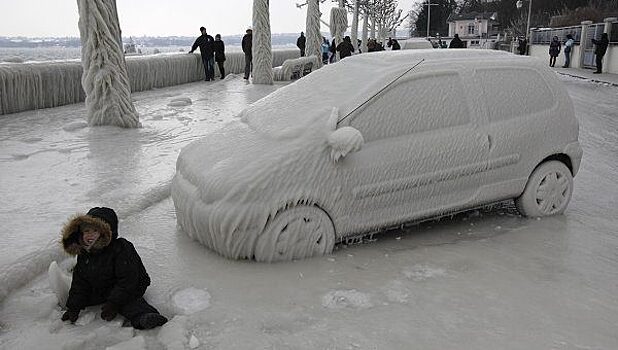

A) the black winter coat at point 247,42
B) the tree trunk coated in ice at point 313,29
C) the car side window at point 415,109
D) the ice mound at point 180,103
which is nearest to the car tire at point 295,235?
the car side window at point 415,109

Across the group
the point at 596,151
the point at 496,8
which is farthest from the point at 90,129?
the point at 496,8

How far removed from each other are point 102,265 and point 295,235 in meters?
1.30

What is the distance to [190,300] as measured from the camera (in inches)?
129

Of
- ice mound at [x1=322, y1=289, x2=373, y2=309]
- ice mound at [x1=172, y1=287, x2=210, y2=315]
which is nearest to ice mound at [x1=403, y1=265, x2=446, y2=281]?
ice mound at [x1=322, y1=289, x2=373, y2=309]

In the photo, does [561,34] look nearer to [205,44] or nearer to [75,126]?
[205,44]

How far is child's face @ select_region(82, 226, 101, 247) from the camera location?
9.71 ft

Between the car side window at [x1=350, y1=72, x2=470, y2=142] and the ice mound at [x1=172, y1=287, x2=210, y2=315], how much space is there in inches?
62.9

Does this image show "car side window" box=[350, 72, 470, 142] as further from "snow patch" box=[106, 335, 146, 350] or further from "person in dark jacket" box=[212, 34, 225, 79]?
"person in dark jacket" box=[212, 34, 225, 79]

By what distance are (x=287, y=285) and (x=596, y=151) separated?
6.12m

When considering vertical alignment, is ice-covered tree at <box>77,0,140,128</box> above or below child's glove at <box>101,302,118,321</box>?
above

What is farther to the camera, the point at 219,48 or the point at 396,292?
the point at 219,48

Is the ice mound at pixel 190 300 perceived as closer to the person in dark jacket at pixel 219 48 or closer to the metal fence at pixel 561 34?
the person in dark jacket at pixel 219 48

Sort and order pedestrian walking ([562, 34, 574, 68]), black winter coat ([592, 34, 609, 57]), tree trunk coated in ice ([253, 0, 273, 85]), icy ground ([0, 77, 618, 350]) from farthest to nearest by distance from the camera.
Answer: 1. pedestrian walking ([562, 34, 574, 68])
2. black winter coat ([592, 34, 609, 57])
3. tree trunk coated in ice ([253, 0, 273, 85])
4. icy ground ([0, 77, 618, 350])

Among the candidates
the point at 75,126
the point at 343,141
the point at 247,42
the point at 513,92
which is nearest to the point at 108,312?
the point at 343,141
